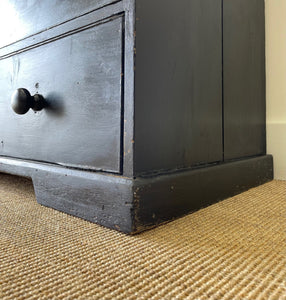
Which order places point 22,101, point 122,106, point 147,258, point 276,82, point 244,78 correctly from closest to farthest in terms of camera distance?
point 147,258 → point 122,106 → point 22,101 → point 244,78 → point 276,82

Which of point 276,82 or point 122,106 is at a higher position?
point 276,82

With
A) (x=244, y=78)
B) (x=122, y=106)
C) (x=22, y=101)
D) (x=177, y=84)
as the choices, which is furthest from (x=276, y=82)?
(x=22, y=101)

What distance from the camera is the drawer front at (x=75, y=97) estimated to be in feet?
1.79

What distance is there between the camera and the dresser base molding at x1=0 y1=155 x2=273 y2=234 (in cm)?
52

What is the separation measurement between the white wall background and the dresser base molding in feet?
1.27

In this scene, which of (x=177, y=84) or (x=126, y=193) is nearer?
(x=126, y=193)

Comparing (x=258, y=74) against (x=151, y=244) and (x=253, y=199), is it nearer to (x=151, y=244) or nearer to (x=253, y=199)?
(x=253, y=199)

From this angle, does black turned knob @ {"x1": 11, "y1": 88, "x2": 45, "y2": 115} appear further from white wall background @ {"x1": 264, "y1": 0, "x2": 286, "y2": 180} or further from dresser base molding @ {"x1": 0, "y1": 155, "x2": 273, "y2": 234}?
white wall background @ {"x1": 264, "y1": 0, "x2": 286, "y2": 180}

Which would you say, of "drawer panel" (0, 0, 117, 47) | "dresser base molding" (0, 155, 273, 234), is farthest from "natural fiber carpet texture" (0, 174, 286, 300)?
"drawer panel" (0, 0, 117, 47)

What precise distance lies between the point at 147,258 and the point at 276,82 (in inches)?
37.0

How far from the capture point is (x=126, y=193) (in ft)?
1.69

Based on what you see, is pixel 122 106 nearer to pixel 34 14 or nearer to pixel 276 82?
pixel 34 14

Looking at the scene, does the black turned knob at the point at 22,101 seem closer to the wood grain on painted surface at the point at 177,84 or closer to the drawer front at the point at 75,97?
the drawer front at the point at 75,97

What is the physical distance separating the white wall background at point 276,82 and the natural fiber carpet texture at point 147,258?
49 centimetres
